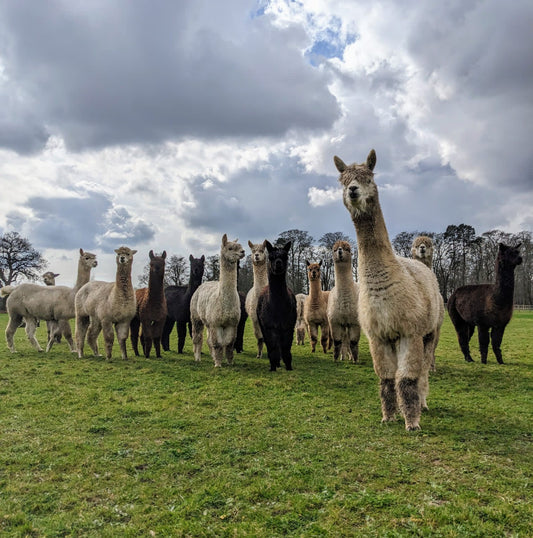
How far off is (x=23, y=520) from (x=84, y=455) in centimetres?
117

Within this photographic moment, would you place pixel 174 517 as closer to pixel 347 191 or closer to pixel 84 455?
pixel 84 455

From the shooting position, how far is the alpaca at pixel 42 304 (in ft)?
38.9

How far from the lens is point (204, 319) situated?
954 cm

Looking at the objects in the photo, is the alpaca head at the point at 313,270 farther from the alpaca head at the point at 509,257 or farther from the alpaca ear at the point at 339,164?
the alpaca ear at the point at 339,164

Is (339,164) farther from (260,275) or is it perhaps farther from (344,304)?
(260,275)

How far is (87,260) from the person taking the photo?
1241 cm

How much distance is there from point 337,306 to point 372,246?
5132 mm

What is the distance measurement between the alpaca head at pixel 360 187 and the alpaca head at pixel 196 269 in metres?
7.84

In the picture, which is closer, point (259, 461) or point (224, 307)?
point (259, 461)

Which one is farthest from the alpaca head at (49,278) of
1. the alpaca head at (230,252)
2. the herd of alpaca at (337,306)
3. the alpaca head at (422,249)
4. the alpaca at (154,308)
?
the alpaca head at (422,249)

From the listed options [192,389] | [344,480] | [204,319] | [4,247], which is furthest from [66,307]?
Answer: [4,247]

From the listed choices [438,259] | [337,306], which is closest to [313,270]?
[337,306]

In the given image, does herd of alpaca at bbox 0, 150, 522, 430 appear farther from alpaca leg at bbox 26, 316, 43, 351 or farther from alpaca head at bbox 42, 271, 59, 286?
alpaca head at bbox 42, 271, 59, 286

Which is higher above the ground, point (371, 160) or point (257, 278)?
point (371, 160)
